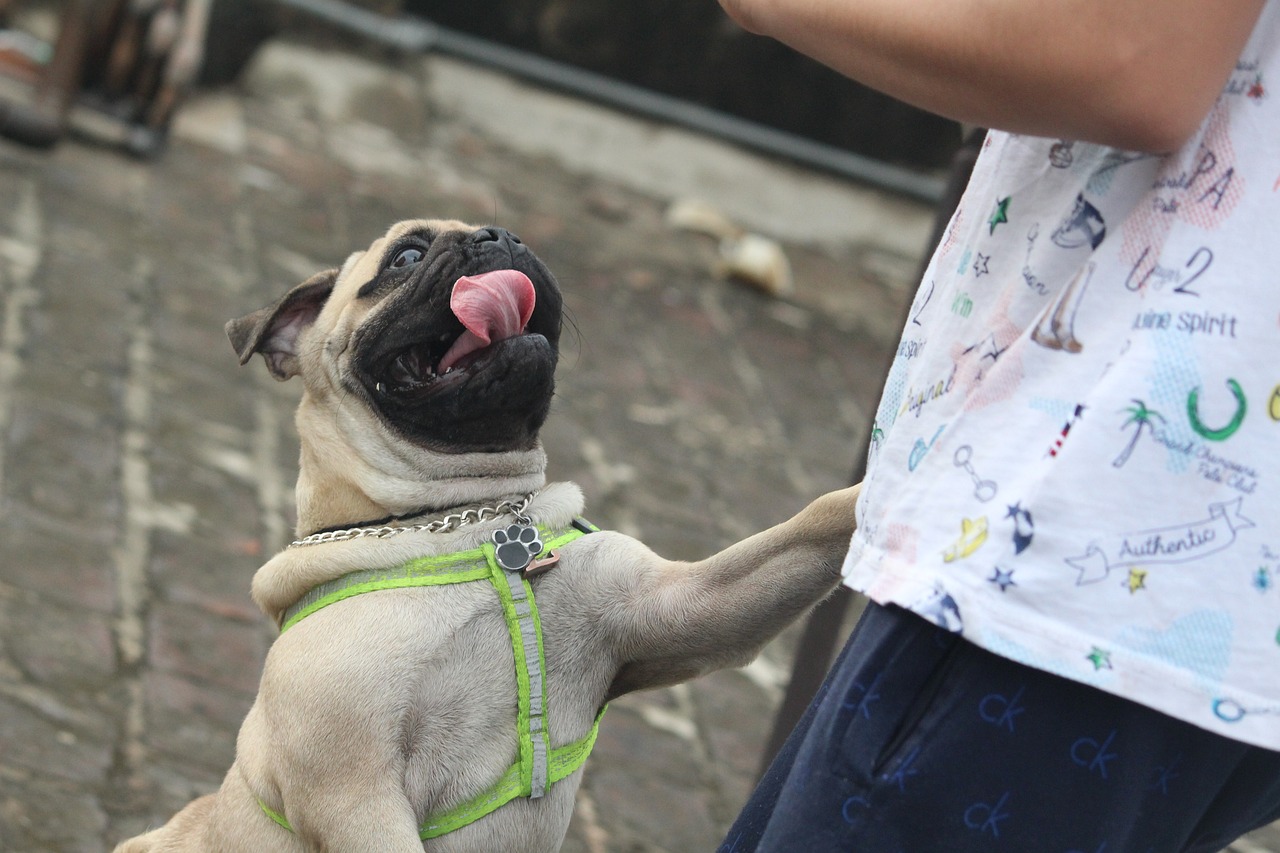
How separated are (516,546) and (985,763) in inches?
43.6

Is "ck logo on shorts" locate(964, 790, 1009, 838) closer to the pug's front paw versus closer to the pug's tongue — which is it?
the pug's front paw

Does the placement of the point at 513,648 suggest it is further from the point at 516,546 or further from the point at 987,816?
the point at 987,816

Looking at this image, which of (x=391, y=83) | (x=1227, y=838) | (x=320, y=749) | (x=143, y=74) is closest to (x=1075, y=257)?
(x=1227, y=838)

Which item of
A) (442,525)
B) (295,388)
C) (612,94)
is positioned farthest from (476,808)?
(612,94)

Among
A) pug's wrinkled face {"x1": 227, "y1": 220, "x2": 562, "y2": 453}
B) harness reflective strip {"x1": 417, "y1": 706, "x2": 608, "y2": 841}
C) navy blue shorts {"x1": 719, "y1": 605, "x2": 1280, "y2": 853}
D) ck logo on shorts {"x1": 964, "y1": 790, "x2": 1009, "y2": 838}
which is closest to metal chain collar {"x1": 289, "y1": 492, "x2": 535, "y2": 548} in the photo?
pug's wrinkled face {"x1": 227, "y1": 220, "x2": 562, "y2": 453}

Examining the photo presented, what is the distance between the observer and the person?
52.4 inches

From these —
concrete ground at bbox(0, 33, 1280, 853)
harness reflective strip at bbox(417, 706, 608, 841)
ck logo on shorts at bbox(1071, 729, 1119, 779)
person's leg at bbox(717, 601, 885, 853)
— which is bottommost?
concrete ground at bbox(0, 33, 1280, 853)

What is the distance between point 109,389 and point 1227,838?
4.45 meters

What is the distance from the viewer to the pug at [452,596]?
7.27 ft

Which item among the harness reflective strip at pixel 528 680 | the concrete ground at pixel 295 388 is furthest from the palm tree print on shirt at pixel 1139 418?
the concrete ground at pixel 295 388

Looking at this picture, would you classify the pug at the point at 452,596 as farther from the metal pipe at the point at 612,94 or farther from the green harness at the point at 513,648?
the metal pipe at the point at 612,94

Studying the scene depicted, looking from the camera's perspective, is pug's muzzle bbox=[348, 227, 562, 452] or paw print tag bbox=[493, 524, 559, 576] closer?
paw print tag bbox=[493, 524, 559, 576]

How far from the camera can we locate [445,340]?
2617 millimetres

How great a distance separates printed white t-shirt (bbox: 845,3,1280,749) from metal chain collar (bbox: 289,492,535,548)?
47.5 inches
